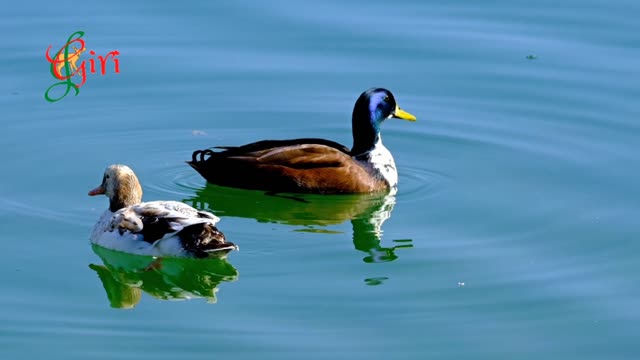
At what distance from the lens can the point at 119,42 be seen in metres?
17.9

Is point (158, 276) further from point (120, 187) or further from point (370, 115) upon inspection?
point (370, 115)

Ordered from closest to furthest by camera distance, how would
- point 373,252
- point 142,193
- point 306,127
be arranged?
point 373,252 < point 142,193 < point 306,127

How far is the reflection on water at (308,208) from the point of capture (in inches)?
534

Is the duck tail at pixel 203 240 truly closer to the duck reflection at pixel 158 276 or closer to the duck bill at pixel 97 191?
the duck reflection at pixel 158 276

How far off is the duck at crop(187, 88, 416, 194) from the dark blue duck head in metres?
0.26

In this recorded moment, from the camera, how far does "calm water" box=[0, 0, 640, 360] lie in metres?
11.0

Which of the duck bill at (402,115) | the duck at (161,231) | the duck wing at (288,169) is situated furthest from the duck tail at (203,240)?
the duck bill at (402,115)

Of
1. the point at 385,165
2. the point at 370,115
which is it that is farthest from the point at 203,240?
the point at 370,115

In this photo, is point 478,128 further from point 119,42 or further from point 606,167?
point 119,42

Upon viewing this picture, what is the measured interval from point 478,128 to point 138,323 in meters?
5.79

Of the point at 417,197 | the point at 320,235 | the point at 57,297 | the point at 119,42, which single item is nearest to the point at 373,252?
the point at 320,235
